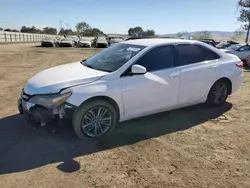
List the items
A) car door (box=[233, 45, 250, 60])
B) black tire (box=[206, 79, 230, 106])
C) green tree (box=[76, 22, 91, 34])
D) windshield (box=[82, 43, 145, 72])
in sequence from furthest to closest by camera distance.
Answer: green tree (box=[76, 22, 91, 34]), car door (box=[233, 45, 250, 60]), black tire (box=[206, 79, 230, 106]), windshield (box=[82, 43, 145, 72])

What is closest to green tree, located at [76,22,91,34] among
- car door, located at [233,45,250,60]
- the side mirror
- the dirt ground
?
car door, located at [233,45,250,60]

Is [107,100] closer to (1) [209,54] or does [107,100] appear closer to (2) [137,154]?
(2) [137,154]

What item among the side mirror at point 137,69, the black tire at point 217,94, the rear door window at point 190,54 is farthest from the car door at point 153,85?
the black tire at point 217,94

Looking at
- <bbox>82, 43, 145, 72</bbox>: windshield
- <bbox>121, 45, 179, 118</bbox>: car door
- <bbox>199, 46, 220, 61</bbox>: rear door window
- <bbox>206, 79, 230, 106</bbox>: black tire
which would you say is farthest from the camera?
<bbox>206, 79, 230, 106</bbox>: black tire

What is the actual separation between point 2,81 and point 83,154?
6.45 m

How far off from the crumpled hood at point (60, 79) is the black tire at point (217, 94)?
8.81 ft

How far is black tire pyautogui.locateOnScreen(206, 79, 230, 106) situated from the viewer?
19.4 feet

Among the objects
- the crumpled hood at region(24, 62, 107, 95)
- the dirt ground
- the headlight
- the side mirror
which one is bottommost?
the dirt ground

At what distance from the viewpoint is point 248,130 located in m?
5.03

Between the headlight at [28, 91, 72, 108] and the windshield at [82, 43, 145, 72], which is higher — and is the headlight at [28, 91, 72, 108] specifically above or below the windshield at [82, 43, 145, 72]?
below

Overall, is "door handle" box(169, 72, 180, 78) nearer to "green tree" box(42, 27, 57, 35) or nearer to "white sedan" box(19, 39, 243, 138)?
"white sedan" box(19, 39, 243, 138)

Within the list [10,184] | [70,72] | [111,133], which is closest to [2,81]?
[70,72]

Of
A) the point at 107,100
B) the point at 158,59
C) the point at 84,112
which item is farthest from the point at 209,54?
the point at 84,112

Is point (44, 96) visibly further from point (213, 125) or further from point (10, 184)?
point (213, 125)
